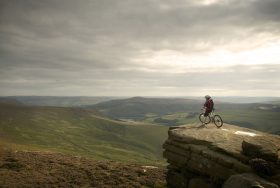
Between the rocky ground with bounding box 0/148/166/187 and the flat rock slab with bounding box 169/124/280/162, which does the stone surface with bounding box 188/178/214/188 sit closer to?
the flat rock slab with bounding box 169/124/280/162

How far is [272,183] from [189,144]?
1248 cm

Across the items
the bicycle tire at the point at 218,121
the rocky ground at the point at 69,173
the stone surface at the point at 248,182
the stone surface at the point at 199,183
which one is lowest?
the rocky ground at the point at 69,173

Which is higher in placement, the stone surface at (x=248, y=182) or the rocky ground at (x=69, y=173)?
the stone surface at (x=248, y=182)

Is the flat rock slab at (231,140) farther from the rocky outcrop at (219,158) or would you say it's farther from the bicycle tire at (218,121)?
the bicycle tire at (218,121)

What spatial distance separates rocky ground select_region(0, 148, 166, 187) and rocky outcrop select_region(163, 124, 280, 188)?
500 centimetres

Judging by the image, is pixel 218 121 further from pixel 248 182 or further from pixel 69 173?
pixel 69 173

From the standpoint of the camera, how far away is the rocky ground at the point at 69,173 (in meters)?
35.8

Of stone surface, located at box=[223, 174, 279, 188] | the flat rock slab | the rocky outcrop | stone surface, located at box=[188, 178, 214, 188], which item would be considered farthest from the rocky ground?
stone surface, located at box=[223, 174, 279, 188]

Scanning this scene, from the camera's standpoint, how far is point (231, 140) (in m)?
34.6

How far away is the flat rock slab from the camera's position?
94.8 ft

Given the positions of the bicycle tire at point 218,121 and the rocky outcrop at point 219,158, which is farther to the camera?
the bicycle tire at point 218,121

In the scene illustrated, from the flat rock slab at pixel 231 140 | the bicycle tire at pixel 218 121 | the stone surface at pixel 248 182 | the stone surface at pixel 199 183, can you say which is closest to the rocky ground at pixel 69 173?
the stone surface at pixel 199 183

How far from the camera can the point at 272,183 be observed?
2534 cm

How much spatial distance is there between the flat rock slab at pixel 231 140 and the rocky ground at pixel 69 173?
7770 mm
